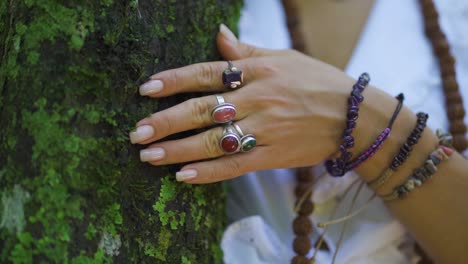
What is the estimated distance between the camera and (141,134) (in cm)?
90

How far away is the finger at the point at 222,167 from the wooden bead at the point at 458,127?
0.55 metres

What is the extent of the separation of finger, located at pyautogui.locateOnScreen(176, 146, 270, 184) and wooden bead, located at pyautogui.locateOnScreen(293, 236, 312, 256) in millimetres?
281

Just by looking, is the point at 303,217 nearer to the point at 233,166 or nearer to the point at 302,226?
the point at 302,226

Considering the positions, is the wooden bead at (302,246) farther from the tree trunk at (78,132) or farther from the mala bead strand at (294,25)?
the mala bead strand at (294,25)

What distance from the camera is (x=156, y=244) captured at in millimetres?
936

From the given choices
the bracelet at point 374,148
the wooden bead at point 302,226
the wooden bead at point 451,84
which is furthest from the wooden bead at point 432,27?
the wooden bead at point 302,226

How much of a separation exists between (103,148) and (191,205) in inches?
9.3

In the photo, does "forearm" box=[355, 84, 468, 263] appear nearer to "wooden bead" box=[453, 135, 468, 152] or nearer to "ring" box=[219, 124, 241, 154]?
"wooden bead" box=[453, 135, 468, 152]

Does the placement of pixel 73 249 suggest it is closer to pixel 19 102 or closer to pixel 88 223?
pixel 88 223

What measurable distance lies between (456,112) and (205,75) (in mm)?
694

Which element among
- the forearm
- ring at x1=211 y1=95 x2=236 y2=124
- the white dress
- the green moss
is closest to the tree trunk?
the green moss

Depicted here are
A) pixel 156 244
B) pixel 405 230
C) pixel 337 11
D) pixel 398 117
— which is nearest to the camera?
pixel 156 244

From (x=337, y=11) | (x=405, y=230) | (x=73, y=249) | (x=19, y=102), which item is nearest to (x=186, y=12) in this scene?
(x=19, y=102)

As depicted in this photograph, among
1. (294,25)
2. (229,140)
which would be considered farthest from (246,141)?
(294,25)
